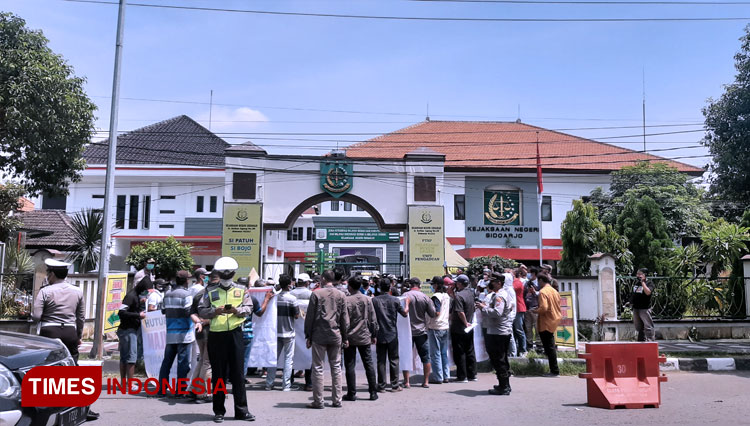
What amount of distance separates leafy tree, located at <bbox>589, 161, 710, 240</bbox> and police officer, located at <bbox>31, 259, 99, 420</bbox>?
84.3 feet

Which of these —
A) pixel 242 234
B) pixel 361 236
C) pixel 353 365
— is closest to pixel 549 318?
pixel 353 365

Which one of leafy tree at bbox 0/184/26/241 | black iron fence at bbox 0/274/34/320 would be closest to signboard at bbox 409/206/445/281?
black iron fence at bbox 0/274/34/320

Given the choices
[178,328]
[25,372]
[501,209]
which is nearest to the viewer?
[25,372]

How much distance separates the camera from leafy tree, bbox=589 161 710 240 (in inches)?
1118

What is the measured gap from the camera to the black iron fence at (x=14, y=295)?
13.1 m

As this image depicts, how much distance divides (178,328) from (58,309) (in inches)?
61.4

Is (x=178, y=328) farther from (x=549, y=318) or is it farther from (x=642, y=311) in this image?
(x=642, y=311)

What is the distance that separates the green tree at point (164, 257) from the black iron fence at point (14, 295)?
24.8 ft

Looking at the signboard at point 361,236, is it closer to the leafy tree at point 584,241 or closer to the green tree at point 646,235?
the leafy tree at point 584,241

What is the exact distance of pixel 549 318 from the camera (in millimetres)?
9750

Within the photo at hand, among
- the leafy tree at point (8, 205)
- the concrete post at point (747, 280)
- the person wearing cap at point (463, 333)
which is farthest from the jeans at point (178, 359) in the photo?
the leafy tree at point (8, 205)

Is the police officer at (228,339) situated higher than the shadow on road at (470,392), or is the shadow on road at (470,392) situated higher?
the police officer at (228,339)

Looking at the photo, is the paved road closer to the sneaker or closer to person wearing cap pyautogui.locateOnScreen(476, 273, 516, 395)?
the sneaker

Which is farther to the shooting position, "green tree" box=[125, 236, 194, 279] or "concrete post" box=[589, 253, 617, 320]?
"green tree" box=[125, 236, 194, 279]
